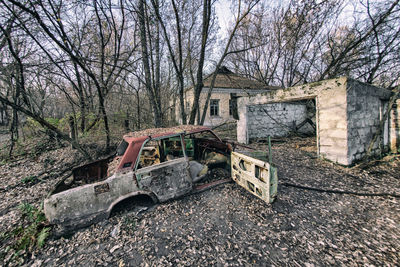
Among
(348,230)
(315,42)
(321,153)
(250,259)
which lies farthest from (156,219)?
(315,42)

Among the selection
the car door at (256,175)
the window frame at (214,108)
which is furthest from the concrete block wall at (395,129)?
the window frame at (214,108)

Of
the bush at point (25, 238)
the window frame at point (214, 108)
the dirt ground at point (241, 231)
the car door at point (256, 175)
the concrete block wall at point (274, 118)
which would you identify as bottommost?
the dirt ground at point (241, 231)

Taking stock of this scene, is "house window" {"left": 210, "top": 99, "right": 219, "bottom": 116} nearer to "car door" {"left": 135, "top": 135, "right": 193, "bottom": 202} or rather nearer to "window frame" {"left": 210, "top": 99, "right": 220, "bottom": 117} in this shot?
"window frame" {"left": 210, "top": 99, "right": 220, "bottom": 117}

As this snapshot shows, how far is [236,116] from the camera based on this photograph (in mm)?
8844

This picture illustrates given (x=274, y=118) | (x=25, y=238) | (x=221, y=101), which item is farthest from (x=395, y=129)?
(x=221, y=101)

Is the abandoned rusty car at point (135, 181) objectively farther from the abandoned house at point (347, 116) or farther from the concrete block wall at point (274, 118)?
the concrete block wall at point (274, 118)

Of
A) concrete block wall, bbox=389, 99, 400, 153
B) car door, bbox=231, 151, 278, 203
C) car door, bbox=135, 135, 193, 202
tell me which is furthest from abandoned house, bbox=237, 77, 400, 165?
car door, bbox=135, 135, 193, 202

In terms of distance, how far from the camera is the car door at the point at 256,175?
2768 mm

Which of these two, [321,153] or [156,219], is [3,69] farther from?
[321,153]

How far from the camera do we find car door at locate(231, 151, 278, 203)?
2768mm

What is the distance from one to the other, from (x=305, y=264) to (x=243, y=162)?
72.1 inches

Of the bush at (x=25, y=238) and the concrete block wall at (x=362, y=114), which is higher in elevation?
the concrete block wall at (x=362, y=114)

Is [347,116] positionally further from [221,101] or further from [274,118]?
[221,101]

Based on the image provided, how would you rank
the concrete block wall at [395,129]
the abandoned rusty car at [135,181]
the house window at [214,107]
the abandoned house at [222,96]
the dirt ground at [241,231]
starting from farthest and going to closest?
the house window at [214,107], the abandoned house at [222,96], the concrete block wall at [395,129], the abandoned rusty car at [135,181], the dirt ground at [241,231]
